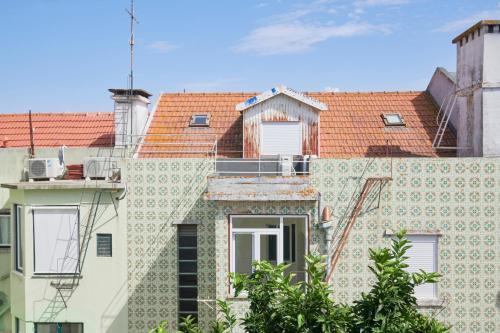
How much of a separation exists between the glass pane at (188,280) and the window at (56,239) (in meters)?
3.20

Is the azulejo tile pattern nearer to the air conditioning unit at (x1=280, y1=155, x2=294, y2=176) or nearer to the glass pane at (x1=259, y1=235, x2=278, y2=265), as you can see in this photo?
the air conditioning unit at (x1=280, y1=155, x2=294, y2=176)

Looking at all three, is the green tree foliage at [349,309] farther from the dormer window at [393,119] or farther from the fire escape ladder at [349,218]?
the dormer window at [393,119]

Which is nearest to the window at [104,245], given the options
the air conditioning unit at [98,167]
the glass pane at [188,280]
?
the air conditioning unit at [98,167]

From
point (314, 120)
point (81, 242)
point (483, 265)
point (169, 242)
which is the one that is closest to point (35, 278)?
point (81, 242)

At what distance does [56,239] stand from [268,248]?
645 cm

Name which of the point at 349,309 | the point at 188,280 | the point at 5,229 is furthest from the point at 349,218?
the point at 5,229

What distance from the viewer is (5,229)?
18047 mm

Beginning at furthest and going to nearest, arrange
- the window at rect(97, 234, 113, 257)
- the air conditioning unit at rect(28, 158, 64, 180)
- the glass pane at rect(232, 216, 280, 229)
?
1. the air conditioning unit at rect(28, 158, 64, 180)
2. the window at rect(97, 234, 113, 257)
3. the glass pane at rect(232, 216, 280, 229)

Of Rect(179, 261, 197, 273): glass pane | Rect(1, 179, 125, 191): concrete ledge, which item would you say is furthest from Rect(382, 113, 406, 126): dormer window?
Rect(1, 179, 125, 191): concrete ledge

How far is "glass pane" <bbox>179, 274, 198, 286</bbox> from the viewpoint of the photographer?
16359mm

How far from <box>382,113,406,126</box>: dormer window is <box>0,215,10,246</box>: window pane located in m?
13.9

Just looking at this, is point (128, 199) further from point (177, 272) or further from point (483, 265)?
point (483, 265)

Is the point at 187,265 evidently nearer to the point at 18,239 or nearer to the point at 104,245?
the point at 104,245

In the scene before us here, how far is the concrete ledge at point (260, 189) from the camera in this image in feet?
48.0
